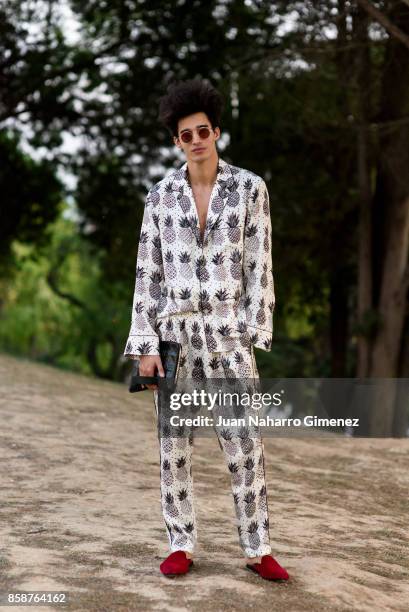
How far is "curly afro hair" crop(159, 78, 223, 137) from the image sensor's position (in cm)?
392

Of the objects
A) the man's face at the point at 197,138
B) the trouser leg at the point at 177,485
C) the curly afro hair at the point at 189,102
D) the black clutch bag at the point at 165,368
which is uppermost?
the curly afro hair at the point at 189,102

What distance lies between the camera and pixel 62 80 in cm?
1520

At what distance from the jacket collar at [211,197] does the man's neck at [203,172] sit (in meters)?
0.02

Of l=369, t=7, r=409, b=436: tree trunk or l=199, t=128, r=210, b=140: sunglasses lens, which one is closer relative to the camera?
l=199, t=128, r=210, b=140: sunglasses lens

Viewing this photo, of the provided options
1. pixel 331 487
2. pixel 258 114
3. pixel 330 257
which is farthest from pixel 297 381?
pixel 331 487

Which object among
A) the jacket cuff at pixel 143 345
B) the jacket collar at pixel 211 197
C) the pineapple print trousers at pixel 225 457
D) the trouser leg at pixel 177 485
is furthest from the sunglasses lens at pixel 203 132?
→ the trouser leg at pixel 177 485

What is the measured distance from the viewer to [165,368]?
387cm

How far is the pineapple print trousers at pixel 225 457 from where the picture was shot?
3861 millimetres

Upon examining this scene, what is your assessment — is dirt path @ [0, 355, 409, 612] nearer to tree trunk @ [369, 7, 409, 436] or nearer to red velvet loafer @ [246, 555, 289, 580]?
red velvet loafer @ [246, 555, 289, 580]

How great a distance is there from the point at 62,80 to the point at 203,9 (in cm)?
273

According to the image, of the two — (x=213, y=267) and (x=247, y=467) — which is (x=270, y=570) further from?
(x=213, y=267)

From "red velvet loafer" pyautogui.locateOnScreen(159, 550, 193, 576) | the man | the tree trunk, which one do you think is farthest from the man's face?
the tree trunk

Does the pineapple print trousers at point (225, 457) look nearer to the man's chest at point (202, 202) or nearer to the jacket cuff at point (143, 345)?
the jacket cuff at point (143, 345)

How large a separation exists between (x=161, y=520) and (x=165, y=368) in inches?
68.2
